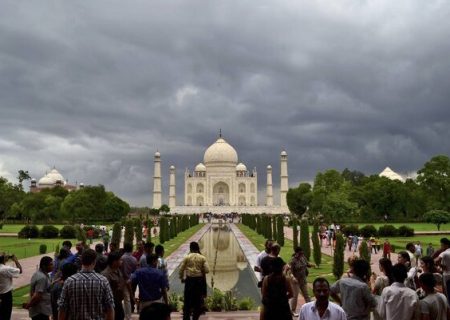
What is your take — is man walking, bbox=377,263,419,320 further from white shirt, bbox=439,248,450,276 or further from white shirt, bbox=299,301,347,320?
white shirt, bbox=439,248,450,276

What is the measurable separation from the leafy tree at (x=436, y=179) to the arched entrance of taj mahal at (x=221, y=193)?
127 ft

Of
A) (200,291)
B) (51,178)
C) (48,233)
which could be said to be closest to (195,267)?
(200,291)

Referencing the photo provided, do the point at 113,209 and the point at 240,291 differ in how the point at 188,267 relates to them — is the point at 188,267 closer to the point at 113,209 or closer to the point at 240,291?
the point at 240,291

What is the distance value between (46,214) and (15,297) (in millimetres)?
36660

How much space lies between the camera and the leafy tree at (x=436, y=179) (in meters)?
39.9

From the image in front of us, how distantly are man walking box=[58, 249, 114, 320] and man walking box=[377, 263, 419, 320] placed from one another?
7.63 feet

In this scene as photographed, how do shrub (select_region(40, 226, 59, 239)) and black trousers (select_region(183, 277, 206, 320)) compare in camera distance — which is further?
shrub (select_region(40, 226, 59, 239))

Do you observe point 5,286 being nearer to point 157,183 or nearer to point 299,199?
point 299,199

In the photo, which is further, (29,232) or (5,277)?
(29,232)

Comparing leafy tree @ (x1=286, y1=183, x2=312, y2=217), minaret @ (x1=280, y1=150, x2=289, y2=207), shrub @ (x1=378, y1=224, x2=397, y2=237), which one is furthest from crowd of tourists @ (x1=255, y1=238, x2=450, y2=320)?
minaret @ (x1=280, y1=150, x2=289, y2=207)

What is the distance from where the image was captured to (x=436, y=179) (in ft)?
131

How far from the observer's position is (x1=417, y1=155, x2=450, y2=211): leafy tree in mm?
39938

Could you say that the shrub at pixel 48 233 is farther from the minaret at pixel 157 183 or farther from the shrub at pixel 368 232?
the minaret at pixel 157 183

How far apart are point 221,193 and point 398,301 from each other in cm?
7338
